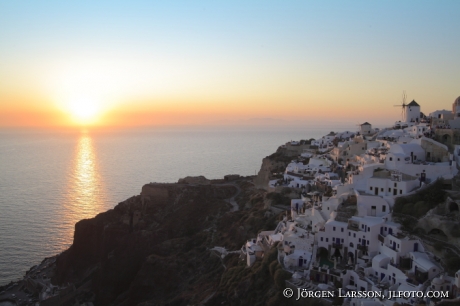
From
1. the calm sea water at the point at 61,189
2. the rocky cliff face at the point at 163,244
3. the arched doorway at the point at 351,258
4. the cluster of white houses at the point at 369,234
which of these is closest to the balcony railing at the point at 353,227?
the cluster of white houses at the point at 369,234

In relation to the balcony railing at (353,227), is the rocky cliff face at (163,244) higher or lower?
lower

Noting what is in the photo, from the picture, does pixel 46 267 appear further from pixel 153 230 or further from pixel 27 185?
pixel 27 185

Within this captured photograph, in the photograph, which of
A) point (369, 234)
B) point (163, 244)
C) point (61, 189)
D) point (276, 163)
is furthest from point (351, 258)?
point (61, 189)

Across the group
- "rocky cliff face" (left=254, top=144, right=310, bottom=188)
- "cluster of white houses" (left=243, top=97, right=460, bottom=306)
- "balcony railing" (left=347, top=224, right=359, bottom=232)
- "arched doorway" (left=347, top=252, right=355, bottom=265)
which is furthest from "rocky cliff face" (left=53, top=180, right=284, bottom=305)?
"balcony railing" (left=347, top=224, right=359, bottom=232)

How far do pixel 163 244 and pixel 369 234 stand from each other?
73.1 ft

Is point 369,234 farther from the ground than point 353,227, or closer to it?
closer to it

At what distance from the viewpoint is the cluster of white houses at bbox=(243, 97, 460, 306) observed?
1809 cm

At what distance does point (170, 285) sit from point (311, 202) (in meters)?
13.6

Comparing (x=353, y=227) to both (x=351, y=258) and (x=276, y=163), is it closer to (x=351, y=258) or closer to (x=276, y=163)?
(x=351, y=258)

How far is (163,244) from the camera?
1481 inches

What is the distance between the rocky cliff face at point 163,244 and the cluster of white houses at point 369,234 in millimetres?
5818

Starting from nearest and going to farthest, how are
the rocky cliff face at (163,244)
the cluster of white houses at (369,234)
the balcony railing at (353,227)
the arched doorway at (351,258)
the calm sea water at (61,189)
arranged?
the cluster of white houses at (369,234) < the arched doorway at (351,258) < the balcony railing at (353,227) < the rocky cliff face at (163,244) < the calm sea water at (61,189)

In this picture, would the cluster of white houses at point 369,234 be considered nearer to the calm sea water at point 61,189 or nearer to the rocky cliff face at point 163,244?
the rocky cliff face at point 163,244

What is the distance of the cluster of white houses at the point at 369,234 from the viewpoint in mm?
18094
